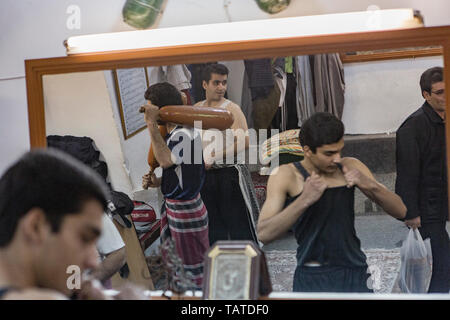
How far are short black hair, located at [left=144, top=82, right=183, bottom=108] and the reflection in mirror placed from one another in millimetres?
16

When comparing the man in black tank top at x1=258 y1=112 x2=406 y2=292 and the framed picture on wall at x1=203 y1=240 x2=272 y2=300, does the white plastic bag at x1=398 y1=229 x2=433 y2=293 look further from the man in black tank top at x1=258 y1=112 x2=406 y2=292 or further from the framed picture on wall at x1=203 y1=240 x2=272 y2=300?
the framed picture on wall at x1=203 y1=240 x2=272 y2=300

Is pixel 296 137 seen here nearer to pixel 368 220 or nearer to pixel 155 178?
pixel 368 220

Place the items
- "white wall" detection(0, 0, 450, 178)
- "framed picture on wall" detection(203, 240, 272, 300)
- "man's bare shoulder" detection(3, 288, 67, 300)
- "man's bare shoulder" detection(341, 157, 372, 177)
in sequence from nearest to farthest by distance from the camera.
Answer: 1. "man's bare shoulder" detection(3, 288, 67, 300)
2. "framed picture on wall" detection(203, 240, 272, 300)
3. "man's bare shoulder" detection(341, 157, 372, 177)
4. "white wall" detection(0, 0, 450, 178)

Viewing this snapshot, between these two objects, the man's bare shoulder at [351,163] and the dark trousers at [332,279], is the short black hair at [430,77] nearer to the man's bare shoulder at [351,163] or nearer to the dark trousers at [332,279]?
the man's bare shoulder at [351,163]

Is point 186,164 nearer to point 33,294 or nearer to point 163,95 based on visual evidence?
point 163,95

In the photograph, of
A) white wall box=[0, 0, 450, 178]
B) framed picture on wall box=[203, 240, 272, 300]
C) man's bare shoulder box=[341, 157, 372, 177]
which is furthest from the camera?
white wall box=[0, 0, 450, 178]

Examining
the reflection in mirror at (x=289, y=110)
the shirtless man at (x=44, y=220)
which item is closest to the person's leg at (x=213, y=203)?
the reflection in mirror at (x=289, y=110)

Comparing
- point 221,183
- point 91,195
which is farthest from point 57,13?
point 91,195

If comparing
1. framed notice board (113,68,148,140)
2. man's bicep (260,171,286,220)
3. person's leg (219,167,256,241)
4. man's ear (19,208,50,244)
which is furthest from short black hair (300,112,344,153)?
man's ear (19,208,50,244)

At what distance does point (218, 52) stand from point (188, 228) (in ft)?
1.67

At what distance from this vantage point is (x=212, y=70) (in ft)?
5.63

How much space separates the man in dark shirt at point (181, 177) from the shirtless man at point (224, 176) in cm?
2

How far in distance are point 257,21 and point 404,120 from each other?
482 mm

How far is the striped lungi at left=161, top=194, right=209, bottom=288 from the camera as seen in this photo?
1.75 metres
